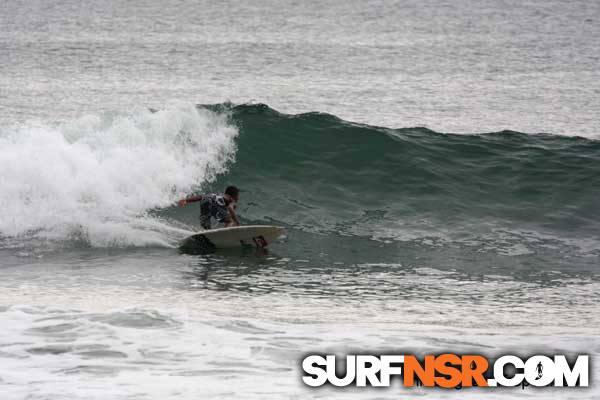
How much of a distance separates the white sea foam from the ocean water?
5 cm

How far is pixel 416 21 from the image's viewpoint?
6788 centimetres

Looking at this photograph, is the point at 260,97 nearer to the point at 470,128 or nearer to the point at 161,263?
the point at 470,128

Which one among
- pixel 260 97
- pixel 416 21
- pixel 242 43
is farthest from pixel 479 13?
pixel 260 97

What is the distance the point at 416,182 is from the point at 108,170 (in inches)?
261

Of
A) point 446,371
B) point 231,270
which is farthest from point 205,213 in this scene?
point 446,371

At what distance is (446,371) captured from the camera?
31.4 feet

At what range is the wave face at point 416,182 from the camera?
1781 cm

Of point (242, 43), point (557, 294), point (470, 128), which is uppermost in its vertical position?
point (242, 43)

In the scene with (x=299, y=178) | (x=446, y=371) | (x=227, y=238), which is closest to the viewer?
(x=446, y=371)

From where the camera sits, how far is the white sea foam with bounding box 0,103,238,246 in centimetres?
1630

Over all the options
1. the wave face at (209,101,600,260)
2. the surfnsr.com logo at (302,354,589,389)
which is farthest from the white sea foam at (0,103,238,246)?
the surfnsr.com logo at (302,354,589,389)

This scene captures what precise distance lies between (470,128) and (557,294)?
14.7 m

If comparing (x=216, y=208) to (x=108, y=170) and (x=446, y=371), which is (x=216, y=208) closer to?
(x=108, y=170)

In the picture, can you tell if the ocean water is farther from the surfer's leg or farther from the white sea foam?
the surfer's leg
